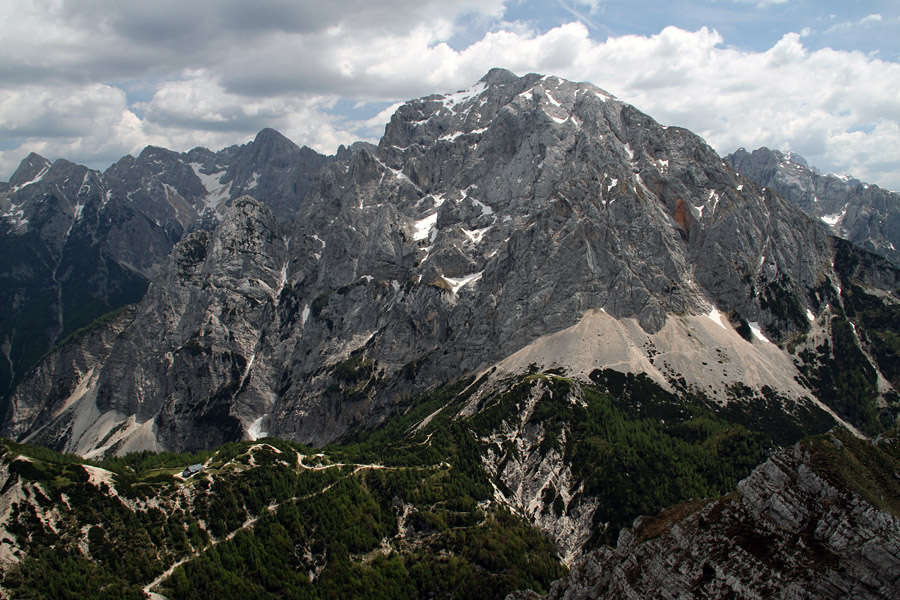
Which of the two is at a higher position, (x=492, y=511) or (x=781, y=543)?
(x=781, y=543)

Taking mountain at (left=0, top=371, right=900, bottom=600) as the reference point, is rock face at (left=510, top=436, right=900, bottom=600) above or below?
above

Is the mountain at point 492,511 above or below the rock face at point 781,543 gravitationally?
below

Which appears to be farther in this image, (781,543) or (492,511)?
(492,511)

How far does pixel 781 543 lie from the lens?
4991cm

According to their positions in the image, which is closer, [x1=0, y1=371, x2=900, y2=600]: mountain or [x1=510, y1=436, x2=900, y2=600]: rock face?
[x1=510, y1=436, x2=900, y2=600]: rock face

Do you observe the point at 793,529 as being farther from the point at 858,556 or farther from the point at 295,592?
the point at 295,592

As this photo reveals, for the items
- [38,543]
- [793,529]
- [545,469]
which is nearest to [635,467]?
[545,469]

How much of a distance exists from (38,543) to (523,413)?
109129 mm

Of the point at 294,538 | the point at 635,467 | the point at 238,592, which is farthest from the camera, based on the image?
the point at 635,467

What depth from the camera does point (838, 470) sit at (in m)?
52.4

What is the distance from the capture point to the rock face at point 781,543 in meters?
44.7

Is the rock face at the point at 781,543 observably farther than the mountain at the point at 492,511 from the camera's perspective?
No

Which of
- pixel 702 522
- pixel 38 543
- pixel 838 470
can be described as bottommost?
pixel 38 543

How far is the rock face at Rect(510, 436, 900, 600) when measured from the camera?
44.7 metres
